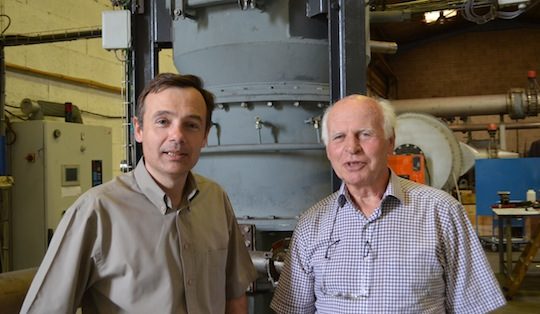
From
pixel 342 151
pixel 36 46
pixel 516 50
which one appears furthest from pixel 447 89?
pixel 342 151

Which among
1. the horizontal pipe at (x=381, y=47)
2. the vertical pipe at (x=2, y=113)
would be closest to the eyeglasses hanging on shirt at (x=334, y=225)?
the horizontal pipe at (x=381, y=47)

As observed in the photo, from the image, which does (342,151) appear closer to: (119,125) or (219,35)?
(219,35)

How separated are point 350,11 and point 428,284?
0.99 meters

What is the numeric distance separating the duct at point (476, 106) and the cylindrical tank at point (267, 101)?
4.19 meters

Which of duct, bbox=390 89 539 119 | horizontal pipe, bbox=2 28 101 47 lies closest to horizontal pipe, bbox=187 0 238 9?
horizontal pipe, bbox=2 28 101 47

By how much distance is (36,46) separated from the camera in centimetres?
364

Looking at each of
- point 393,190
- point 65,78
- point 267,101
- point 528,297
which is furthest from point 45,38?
point 528,297

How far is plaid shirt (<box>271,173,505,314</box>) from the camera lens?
3.72 feet

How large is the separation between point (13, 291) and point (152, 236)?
0.32 m

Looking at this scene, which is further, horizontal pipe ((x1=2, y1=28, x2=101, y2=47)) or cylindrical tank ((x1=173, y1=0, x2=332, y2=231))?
horizontal pipe ((x1=2, y1=28, x2=101, y2=47))

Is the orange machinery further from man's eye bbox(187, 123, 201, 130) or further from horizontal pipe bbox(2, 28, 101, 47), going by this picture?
man's eye bbox(187, 123, 201, 130)

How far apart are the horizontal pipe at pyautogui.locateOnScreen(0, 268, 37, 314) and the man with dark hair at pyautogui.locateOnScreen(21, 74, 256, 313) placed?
0.48 ft

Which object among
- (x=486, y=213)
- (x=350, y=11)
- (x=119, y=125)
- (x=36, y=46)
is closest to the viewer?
(x=350, y=11)

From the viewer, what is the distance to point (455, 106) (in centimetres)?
608
